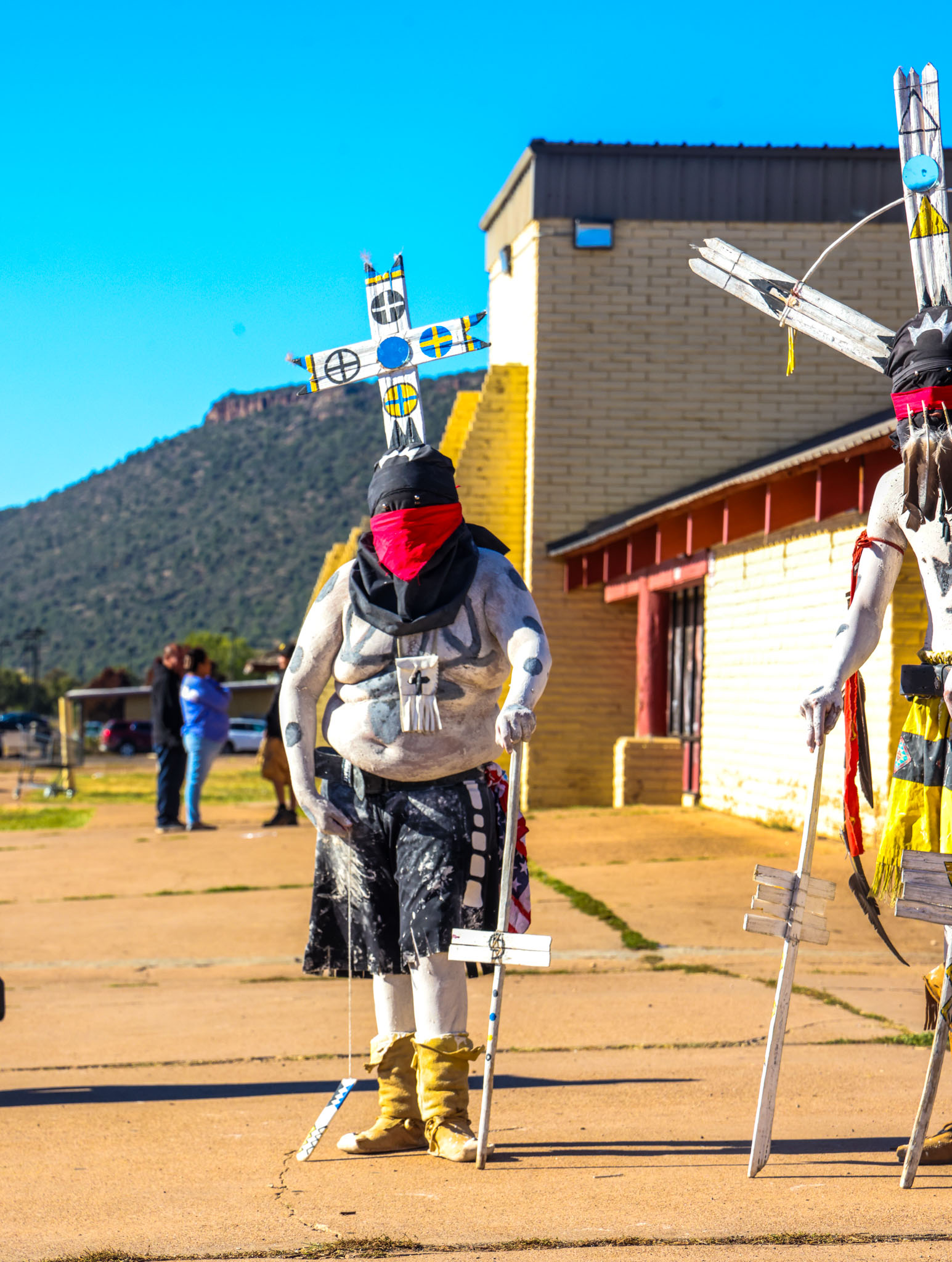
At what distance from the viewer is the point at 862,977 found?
238 inches

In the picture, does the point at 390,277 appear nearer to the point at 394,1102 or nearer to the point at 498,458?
the point at 394,1102

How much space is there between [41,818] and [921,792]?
1395 centimetres

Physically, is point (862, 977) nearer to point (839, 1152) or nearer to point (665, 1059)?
point (665, 1059)

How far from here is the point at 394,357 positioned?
4.10 metres

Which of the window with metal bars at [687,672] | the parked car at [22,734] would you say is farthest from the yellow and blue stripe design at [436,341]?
the parked car at [22,734]

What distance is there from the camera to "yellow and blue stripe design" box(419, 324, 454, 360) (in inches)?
161

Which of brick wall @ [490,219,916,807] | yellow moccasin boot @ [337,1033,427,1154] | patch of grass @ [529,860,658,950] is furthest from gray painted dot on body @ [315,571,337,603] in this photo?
brick wall @ [490,219,916,807]

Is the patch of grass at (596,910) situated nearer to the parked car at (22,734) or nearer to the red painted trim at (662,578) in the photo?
the red painted trim at (662,578)

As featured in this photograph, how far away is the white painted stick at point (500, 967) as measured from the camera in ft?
11.1

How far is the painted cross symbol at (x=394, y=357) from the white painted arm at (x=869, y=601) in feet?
4.14

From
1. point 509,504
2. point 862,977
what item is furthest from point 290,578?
point 862,977

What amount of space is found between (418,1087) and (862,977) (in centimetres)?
298

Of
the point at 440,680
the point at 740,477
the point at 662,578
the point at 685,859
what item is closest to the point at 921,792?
the point at 440,680

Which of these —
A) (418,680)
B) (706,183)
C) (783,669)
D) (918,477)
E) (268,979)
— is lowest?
(268,979)
